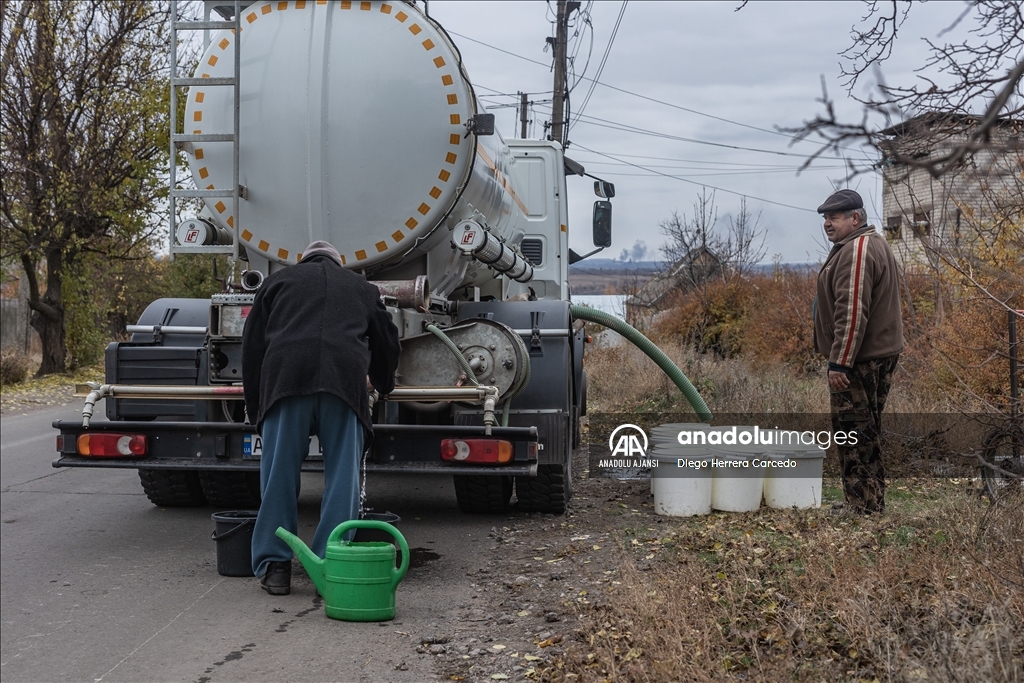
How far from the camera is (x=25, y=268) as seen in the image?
1969cm

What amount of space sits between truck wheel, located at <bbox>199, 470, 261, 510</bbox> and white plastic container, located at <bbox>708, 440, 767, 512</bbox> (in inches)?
121

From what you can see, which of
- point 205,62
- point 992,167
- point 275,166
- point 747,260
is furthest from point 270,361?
point 747,260

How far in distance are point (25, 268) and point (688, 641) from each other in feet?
61.8

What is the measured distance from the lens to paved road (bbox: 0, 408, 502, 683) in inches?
166

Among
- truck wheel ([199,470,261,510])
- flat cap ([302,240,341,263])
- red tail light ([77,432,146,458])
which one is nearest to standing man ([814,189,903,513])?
flat cap ([302,240,341,263])

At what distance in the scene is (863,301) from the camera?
5918mm

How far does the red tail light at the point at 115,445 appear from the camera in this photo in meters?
6.12

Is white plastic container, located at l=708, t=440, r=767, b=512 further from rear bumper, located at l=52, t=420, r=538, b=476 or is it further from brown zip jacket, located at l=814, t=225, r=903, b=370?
rear bumper, located at l=52, t=420, r=538, b=476

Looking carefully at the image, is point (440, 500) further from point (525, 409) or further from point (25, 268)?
point (25, 268)

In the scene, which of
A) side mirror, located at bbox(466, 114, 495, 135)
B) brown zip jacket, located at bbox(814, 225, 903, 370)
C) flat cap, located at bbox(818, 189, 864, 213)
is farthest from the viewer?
side mirror, located at bbox(466, 114, 495, 135)

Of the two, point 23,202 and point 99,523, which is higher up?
point 23,202

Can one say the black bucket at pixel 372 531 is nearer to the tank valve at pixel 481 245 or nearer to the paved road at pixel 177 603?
Result: the paved road at pixel 177 603

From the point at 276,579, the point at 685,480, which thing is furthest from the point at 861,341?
the point at 276,579

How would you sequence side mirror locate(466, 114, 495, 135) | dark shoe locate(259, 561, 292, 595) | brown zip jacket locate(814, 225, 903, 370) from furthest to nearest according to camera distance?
1. side mirror locate(466, 114, 495, 135)
2. brown zip jacket locate(814, 225, 903, 370)
3. dark shoe locate(259, 561, 292, 595)
